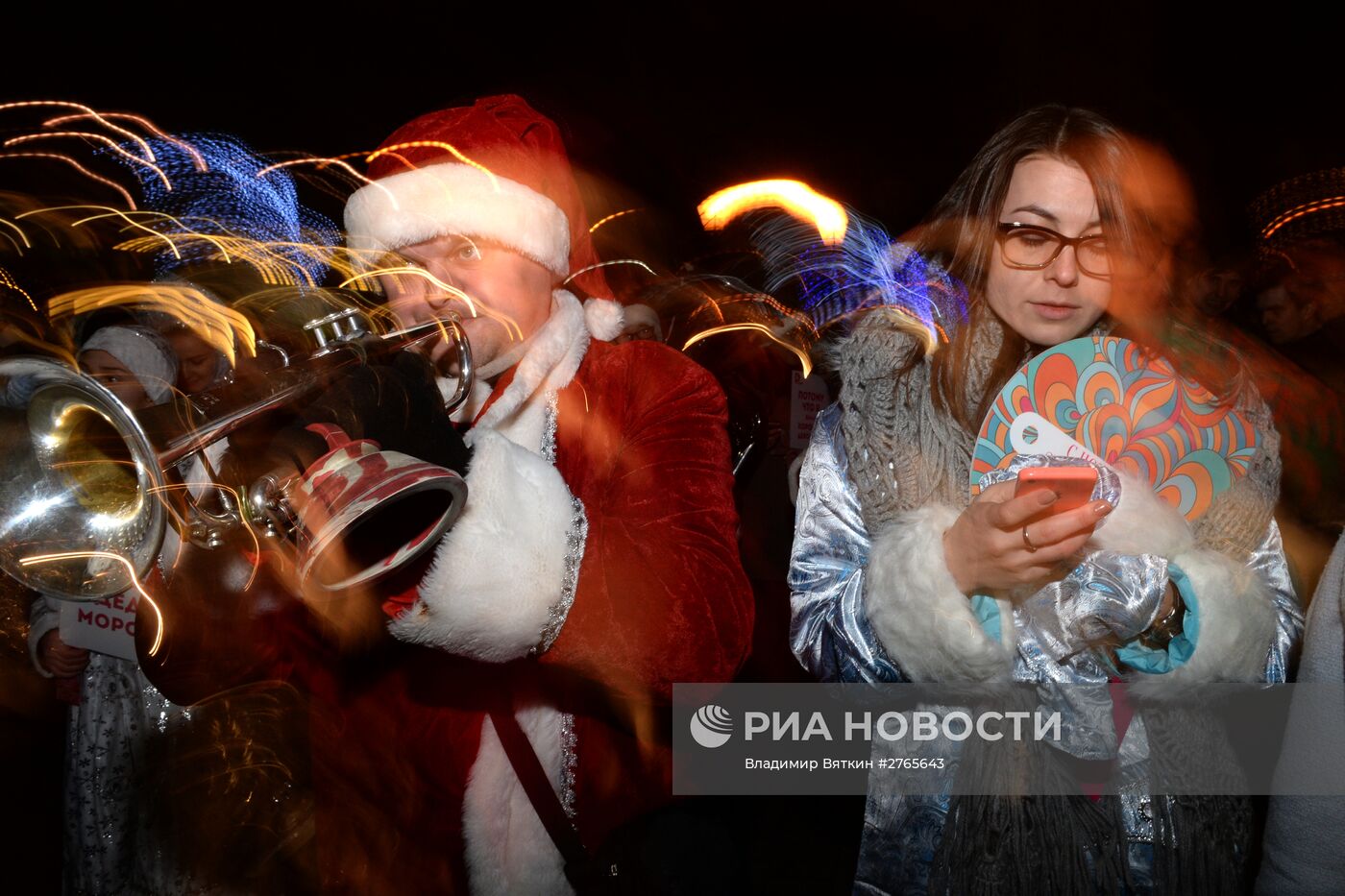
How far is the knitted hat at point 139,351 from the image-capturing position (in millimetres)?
2359

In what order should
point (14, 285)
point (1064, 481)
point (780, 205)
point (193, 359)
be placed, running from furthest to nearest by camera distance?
1. point (780, 205)
2. point (193, 359)
3. point (14, 285)
4. point (1064, 481)

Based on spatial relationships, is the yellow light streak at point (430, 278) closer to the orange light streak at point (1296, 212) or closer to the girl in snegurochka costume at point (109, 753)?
the girl in snegurochka costume at point (109, 753)

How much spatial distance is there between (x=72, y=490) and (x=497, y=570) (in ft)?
2.38

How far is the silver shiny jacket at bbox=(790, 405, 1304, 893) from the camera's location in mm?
1294

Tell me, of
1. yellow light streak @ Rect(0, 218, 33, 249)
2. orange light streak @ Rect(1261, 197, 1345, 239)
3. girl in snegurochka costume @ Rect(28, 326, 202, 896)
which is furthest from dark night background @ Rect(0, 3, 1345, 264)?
girl in snegurochka costume @ Rect(28, 326, 202, 896)

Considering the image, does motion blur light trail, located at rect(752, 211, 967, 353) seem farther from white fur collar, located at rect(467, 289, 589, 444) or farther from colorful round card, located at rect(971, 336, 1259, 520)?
white fur collar, located at rect(467, 289, 589, 444)

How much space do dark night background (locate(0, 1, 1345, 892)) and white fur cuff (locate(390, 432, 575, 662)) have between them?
1868mm

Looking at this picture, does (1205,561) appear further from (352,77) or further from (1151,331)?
(352,77)

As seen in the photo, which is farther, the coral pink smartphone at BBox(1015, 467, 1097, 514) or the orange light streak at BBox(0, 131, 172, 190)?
the orange light streak at BBox(0, 131, 172, 190)

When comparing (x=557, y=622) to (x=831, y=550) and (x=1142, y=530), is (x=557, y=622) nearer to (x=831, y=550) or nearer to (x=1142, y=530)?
(x=831, y=550)

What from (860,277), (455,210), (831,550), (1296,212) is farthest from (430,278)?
(1296,212)

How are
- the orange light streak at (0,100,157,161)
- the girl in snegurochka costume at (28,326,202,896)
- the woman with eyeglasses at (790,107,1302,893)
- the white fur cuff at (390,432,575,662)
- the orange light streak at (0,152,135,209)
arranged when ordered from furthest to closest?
the orange light streak at (0,152,135,209)
the orange light streak at (0,100,157,161)
the girl in snegurochka costume at (28,326,202,896)
the woman with eyeglasses at (790,107,1302,893)
the white fur cuff at (390,432,575,662)

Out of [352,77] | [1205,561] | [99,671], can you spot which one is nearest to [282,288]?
[352,77]

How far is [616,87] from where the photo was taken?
3.79m
